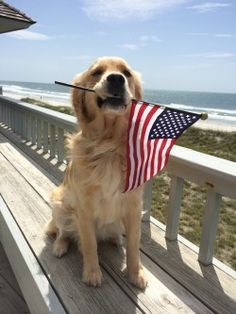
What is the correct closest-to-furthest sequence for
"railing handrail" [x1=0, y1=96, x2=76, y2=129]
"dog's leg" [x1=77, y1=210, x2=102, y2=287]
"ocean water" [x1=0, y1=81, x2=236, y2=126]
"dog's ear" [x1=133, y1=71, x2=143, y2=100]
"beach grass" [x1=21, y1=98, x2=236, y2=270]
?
1. "dog's leg" [x1=77, y1=210, x2=102, y2=287]
2. "dog's ear" [x1=133, y1=71, x2=143, y2=100]
3. "beach grass" [x1=21, y1=98, x2=236, y2=270]
4. "railing handrail" [x1=0, y1=96, x2=76, y2=129]
5. "ocean water" [x1=0, y1=81, x2=236, y2=126]

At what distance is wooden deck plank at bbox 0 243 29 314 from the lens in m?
2.64

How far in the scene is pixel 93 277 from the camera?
7.06ft

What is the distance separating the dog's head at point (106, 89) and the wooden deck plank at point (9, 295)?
1.47m

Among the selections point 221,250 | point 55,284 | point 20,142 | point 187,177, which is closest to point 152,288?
point 55,284

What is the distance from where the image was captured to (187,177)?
7.89 ft

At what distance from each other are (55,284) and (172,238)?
0.97 m

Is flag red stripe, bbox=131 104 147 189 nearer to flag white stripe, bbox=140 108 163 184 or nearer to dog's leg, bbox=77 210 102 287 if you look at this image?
flag white stripe, bbox=140 108 163 184

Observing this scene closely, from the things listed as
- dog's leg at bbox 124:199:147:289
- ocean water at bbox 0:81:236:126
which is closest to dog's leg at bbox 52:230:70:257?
dog's leg at bbox 124:199:147:289

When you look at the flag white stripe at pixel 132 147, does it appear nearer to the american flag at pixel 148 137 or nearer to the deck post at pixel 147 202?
the american flag at pixel 148 137

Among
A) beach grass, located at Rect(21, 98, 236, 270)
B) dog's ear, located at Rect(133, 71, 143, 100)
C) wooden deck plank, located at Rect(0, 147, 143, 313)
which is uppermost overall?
dog's ear, located at Rect(133, 71, 143, 100)

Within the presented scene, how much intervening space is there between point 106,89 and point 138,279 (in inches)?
44.0

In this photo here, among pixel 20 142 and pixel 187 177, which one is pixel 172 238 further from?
pixel 20 142

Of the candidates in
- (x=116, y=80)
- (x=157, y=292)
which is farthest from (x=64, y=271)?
(x=116, y=80)

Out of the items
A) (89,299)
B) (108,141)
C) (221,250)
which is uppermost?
(108,141)
